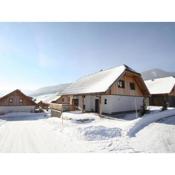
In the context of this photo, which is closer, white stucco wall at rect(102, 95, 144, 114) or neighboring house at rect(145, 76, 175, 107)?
white stucco wall at rect(102, 95, 144, 114)

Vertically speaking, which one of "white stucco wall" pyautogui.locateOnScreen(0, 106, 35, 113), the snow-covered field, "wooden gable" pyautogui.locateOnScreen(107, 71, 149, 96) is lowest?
"white stucco wall" pyautogui.locateOnScreen(0, 106, 35, 113)

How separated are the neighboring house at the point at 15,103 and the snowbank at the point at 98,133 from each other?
21656mm

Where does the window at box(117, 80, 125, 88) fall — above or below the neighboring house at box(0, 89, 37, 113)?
above

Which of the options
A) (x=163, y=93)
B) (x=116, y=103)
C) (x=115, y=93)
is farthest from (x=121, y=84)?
(x=163, y=93)

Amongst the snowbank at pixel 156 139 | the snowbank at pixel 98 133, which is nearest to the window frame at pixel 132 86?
the snowbank at pixel 156 139

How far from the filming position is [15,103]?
29.3 m

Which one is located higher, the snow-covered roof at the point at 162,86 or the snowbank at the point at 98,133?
the snow-covered roof at the point at 162,86

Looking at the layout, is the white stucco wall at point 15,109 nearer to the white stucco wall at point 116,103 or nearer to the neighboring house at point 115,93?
the neighboring house at point 115,93

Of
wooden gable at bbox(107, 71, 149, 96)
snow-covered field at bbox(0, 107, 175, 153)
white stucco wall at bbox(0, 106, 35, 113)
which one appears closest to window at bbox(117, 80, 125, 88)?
wooden gable at bbox(107, 71, 149, 96)

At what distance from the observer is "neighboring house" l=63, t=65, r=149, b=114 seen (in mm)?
16812

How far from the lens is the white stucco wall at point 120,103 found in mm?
17172

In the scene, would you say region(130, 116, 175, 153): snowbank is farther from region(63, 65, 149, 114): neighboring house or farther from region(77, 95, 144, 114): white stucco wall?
region(77, 95, 144, 114): white stucco wall
